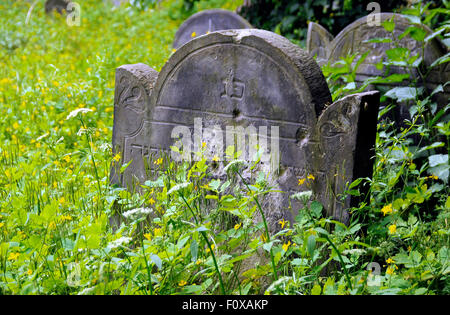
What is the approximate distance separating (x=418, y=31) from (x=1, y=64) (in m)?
5.73

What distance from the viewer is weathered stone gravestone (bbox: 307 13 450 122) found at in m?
4.04

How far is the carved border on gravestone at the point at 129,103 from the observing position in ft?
11.4

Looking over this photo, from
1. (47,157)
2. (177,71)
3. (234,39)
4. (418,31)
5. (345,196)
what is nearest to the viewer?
(345,196)

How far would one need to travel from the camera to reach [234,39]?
121 inches

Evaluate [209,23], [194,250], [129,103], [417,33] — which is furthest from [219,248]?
[209,23]

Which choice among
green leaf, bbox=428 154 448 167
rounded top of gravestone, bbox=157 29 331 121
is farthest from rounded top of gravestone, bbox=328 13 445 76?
rounded top of gravestone, bbox=157 29 331 121

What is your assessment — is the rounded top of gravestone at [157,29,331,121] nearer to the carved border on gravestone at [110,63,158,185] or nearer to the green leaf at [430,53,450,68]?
the carved border on gravestone at [110,63,158,185]

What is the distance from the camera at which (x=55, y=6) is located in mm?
11164

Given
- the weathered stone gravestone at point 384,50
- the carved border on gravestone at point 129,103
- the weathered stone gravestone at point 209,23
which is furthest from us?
the weathered stone gravestone at point 209,23

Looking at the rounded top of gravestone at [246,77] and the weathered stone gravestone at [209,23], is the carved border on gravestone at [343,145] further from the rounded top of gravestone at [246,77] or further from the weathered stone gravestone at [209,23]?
the weathered stone gravestone at [209,23]

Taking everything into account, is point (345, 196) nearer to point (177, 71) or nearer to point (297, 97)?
point (297, 97)

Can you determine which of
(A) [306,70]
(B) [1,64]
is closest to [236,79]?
(A) [306,70]

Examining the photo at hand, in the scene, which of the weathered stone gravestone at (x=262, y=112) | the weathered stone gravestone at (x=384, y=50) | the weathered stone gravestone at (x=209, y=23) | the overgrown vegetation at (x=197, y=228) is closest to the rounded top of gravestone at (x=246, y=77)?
the weathered stone gravestone at (x=262, y=112)

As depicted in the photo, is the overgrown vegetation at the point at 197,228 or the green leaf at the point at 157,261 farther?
the overgrown vegetation at the point at 197,228
